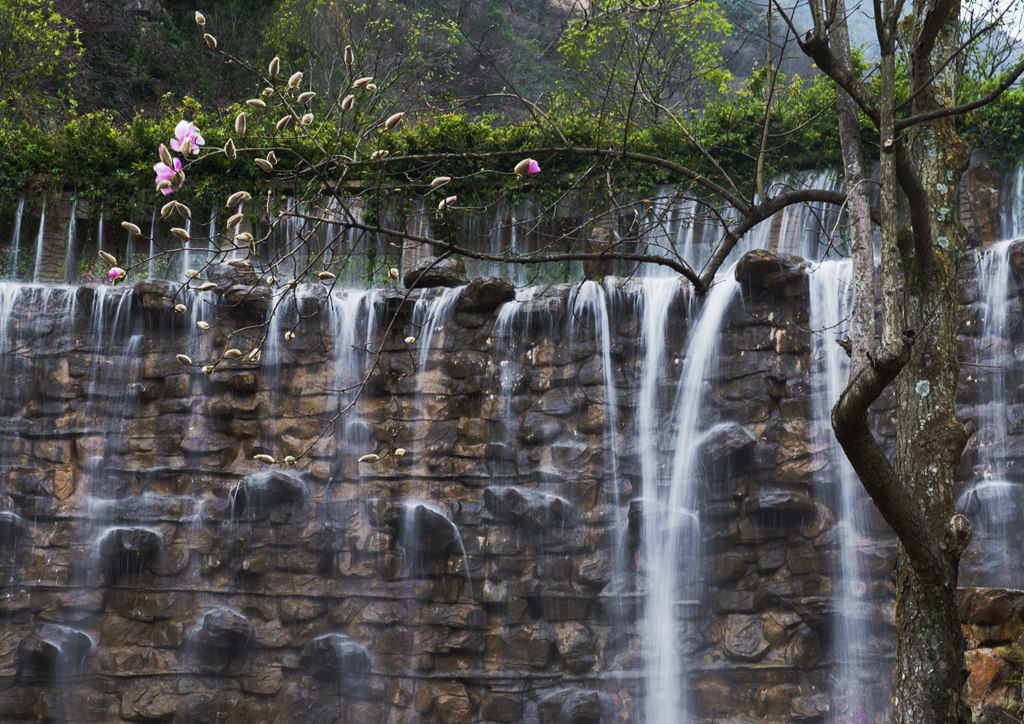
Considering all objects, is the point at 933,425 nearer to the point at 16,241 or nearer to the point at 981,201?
the point at 981,201

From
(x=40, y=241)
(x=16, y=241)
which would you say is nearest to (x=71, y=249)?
(x=40, y=241)

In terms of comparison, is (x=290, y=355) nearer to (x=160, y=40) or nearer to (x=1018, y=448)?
(x=1018, y=448)

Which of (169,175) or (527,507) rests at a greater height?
(169,175)

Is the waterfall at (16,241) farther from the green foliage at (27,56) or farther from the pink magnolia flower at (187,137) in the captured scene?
the pink magnolia flower at (187,137)

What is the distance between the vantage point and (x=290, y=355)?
10211mm

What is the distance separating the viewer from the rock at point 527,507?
Answer: 916 centimetres

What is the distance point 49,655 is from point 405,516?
389 cm

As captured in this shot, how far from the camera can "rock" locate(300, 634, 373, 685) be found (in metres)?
9.04

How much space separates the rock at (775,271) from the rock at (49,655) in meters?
7.98

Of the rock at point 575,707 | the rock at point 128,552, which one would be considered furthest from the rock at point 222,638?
the rock at point 575,707

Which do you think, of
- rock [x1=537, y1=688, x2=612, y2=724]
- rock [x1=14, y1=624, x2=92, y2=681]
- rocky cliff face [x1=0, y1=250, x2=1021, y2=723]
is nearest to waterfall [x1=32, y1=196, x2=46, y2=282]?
rocky cliff face [x1=0, y1=250, x2=1021, y2=723]

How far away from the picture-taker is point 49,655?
909 cm

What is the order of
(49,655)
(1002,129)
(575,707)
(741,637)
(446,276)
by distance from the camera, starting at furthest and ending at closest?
(1002,129) → (446,276) → (49,655) → (575,707) → (741,637)

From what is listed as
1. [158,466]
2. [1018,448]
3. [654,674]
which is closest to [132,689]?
[158,466]
